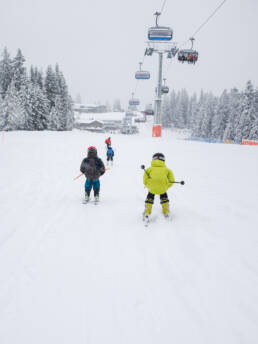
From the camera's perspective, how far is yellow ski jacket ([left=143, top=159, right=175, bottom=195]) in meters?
4.83

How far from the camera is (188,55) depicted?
686 inches

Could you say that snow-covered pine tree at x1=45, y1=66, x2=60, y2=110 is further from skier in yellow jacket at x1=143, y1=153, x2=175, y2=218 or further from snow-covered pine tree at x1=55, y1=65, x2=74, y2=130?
skier in yellow jacket at x1=143, y1=153, x2=175, y2=218

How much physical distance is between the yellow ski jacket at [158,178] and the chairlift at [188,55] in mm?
16220

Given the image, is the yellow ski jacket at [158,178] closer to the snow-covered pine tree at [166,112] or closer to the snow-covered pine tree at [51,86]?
the snow-covered pine tree at [51,86]

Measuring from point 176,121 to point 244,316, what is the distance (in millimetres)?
103156

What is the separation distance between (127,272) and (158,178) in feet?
7.30

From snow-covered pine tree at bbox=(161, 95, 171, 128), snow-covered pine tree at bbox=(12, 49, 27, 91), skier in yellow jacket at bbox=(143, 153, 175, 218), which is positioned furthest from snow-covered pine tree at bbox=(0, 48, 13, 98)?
snow-covered pine tree at bbox=(161, 95, 171, 128)

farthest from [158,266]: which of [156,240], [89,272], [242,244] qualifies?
[242,244]

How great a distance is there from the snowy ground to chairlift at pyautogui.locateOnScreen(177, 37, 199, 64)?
49.1ft

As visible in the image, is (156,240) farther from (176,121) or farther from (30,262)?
(176,121)

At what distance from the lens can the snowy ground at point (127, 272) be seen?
241 cm

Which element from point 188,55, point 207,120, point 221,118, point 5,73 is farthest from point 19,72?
point 207,120

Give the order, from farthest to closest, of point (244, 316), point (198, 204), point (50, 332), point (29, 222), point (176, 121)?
1. point (176, 121)
2. point (198, 204)
3. point (29, 222)
4. point (244, 316)
5. point (50, 332)

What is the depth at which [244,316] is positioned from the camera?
100 inches
